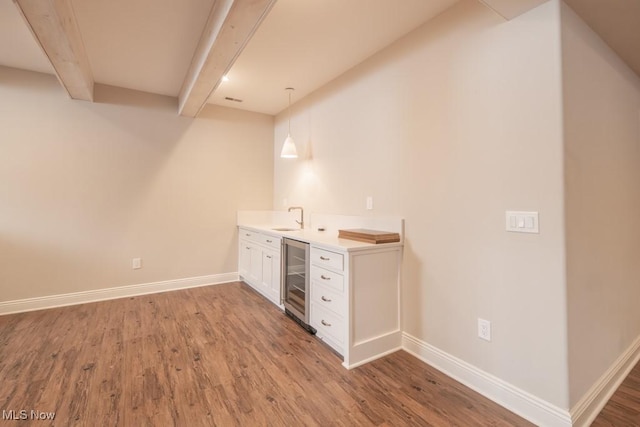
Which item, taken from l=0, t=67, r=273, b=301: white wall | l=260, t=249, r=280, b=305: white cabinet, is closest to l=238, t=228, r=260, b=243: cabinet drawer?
l=0, t=67, r=273, b=301: white wall

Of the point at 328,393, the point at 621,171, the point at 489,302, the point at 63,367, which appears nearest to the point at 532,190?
the point at 489,302

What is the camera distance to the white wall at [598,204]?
162cm

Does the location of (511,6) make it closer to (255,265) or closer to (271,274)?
(271,274)

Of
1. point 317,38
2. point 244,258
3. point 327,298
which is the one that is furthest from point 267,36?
point 244,258

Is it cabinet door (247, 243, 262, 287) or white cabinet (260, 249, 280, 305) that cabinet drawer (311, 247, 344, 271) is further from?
cabinet door (247, 243, 262, 287)

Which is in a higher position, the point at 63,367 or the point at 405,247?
the point at 405,247

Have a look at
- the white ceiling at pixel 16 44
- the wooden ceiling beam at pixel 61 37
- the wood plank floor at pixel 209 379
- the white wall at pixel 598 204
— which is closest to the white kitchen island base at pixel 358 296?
the wood plank floor at pixel 209 379

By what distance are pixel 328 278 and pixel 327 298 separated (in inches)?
6.7

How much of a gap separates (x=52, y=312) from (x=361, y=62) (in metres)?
4.20

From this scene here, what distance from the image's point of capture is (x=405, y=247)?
2.43 meters

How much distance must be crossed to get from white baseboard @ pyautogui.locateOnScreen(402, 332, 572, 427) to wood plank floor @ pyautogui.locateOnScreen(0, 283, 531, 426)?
0.19 feet

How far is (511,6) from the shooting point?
1650 mm

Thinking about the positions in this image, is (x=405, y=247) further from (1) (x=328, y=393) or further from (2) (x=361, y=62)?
(2) (x=361, y=62)

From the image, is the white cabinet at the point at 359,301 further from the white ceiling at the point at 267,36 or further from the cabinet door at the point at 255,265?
the white ceiling at the point at 267,36
